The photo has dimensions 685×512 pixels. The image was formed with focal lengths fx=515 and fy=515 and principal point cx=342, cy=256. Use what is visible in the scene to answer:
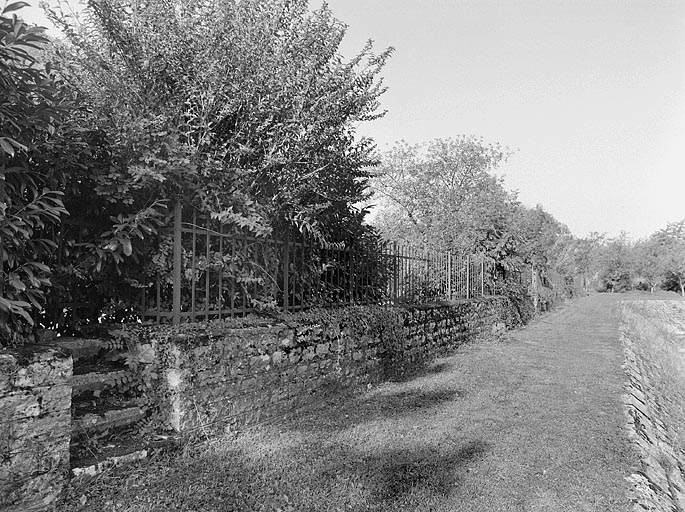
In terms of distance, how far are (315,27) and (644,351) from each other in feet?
48.5

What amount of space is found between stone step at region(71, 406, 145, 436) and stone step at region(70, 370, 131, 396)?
191 millimetres

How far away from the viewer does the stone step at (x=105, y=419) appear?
3.70m

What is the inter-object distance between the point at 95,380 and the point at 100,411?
238 millimetres

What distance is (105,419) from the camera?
3865mm

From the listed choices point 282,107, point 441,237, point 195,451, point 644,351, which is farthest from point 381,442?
point 644,351

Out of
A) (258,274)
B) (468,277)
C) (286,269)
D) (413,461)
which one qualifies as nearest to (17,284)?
(258,274)

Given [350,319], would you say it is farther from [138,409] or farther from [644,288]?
[644,288]

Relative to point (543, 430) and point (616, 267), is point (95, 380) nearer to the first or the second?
A: point (543, 430)

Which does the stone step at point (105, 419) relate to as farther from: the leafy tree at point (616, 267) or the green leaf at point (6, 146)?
the leafy tree at point (616, 267)

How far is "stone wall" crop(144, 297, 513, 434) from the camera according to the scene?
4309 millimetres

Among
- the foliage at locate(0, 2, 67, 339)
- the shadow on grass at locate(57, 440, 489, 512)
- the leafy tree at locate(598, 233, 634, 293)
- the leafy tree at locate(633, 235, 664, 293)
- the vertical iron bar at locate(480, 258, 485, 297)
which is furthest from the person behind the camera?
the leafy tree at locate(598, 233, 634, 293)

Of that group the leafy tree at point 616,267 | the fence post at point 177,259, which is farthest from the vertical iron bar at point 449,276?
the leafy tree at point 616,267

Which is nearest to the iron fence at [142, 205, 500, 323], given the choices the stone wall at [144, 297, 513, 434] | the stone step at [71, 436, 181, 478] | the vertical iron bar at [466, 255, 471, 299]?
the stone wall at [144, 297, 513, 434]

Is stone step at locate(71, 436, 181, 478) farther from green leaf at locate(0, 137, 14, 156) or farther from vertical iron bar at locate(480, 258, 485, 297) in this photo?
vertical iron bar at locate(480, 258, 485, 297)
